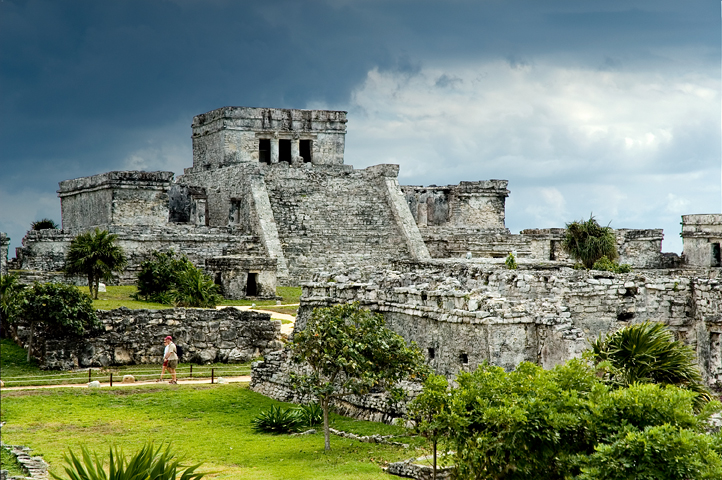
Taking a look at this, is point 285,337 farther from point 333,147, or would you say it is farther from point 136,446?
point 333,147

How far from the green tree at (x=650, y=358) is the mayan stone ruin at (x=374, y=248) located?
20.0 inches

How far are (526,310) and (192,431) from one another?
15.6ft

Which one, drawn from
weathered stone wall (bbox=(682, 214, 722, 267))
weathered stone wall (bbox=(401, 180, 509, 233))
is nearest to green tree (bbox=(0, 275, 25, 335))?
weathered stone wall (bbox=(401, 180, 509, 233))

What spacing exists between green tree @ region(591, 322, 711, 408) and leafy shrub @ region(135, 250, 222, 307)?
43.7 feet

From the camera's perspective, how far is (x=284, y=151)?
4025cm

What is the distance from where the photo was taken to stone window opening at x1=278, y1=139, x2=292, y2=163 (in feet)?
132

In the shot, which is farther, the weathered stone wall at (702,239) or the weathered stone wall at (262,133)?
the weathered stone wall at (702,239)

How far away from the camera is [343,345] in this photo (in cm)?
1299

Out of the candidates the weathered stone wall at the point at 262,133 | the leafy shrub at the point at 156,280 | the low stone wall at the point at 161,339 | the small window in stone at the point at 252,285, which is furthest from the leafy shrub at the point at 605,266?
the weathered stone wall at the point at 262,133

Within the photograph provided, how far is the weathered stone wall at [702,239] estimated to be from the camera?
40.4 metres

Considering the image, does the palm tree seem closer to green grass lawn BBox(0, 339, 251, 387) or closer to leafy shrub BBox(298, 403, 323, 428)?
green grass lawn BBox(0, 339, 251, 387)

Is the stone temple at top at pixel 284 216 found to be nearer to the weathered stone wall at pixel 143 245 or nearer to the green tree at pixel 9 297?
the weathered stone wall at pixel 143 245

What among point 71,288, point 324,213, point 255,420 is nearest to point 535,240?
point 324,213

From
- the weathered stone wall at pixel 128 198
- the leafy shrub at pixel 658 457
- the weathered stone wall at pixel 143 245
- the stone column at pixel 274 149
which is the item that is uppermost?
the stone column at pixel 274 149
